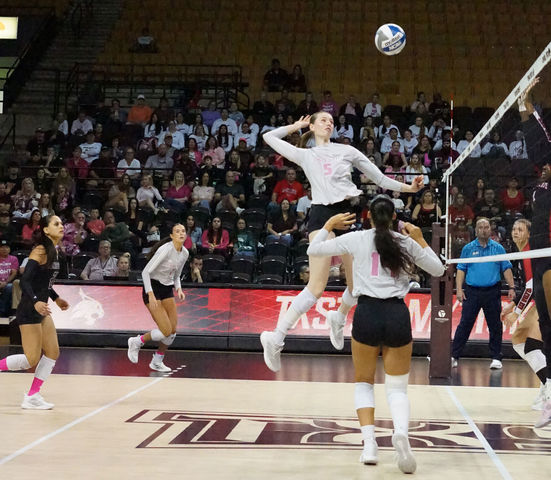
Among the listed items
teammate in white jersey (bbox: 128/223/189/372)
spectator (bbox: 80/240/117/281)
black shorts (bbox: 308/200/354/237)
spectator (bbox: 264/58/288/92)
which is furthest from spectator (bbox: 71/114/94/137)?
black shorts (bbox: 308/200/354/237)

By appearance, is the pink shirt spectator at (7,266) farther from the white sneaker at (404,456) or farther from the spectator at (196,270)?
the white sneaker at (404,456)

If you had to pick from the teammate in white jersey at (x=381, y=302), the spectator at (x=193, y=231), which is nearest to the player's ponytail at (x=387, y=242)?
the teammate in white jersey at (x=381, y=302)

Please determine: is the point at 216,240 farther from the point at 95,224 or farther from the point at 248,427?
the point at 248,427

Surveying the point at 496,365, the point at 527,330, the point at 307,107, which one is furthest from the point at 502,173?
the point at 307,107

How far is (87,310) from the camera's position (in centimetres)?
1375

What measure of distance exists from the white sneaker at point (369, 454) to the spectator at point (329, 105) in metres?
13.5

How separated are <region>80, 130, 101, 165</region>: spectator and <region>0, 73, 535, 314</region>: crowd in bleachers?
0.03 m

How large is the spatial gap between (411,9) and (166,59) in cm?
671

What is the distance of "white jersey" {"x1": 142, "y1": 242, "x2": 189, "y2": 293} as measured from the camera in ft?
34.5

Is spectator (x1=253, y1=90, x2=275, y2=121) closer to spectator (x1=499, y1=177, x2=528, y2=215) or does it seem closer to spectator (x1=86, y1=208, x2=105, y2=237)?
spectator (x1=86, y1=208, x2=105, y2=237)

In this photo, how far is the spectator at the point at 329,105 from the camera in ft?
60.8

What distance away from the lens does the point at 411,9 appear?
23141mm

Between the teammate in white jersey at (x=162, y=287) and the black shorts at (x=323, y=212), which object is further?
the teammate in white jersey at (x=162, y=287)

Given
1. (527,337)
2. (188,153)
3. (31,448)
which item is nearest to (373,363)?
(31,448)
